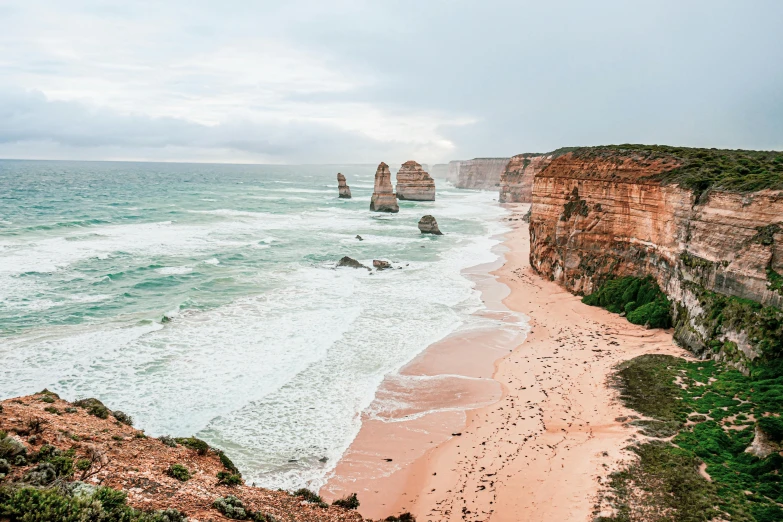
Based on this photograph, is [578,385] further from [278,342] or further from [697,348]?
[278,342]

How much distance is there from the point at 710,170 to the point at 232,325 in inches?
846

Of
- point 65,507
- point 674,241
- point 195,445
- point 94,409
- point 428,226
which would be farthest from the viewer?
point 428,226

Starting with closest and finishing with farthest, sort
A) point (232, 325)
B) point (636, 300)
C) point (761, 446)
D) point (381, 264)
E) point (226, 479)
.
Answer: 1. point (226, 479)
2. point (761, 446)
3. point (232, 325)
4. point (636, 300)
5. point (381, 264)

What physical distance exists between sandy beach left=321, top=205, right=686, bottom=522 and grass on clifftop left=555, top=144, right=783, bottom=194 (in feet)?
20.2

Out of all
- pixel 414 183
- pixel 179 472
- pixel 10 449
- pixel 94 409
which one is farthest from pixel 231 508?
pixel 414 183

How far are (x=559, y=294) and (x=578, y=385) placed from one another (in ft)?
40.2

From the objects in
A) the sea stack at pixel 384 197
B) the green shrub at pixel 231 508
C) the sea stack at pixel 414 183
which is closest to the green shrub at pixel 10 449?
the green shrub at pixel 231 508

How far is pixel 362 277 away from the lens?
3141 cm

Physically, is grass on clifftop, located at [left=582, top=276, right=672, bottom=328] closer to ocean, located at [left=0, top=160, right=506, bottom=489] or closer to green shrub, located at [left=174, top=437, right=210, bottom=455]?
ocean, located at [left=0, top=160, right=506, bottom=489]

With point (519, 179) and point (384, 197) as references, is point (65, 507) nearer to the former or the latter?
point (384, 197)

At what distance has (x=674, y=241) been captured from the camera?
1947cm

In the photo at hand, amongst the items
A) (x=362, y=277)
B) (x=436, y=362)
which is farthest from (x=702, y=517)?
(x=362, y=277)

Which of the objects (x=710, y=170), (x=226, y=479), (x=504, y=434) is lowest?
(x=504, y=434)

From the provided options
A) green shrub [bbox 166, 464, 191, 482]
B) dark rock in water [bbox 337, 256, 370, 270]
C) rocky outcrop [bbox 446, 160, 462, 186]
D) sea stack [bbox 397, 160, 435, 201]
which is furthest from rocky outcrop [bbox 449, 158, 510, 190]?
green shrub [bbox 166, 464, 191, 482]
